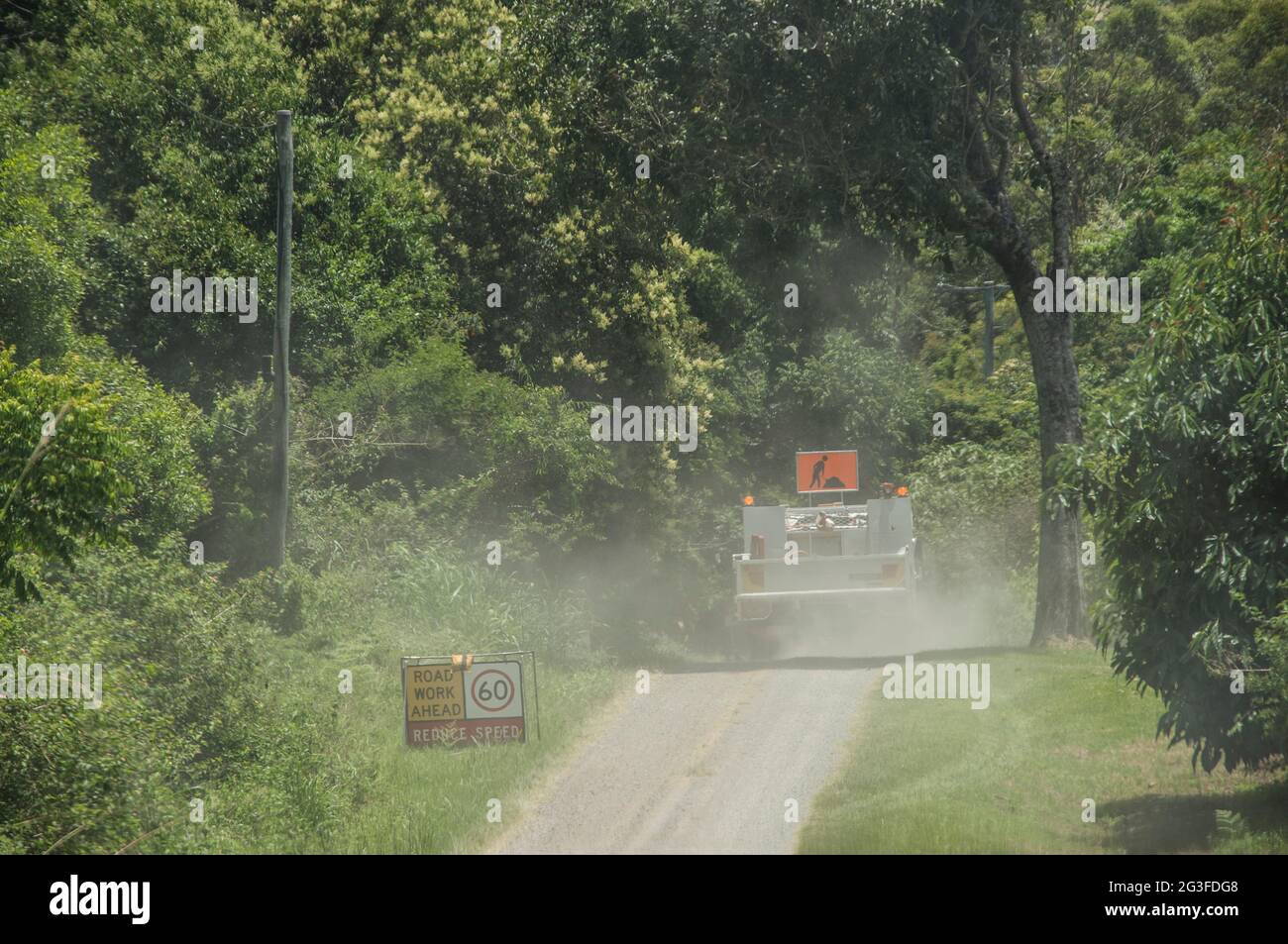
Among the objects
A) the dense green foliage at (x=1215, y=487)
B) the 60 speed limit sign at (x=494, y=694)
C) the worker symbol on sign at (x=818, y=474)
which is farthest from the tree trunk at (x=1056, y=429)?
the 60 speed limit sign at (x=494, y=694)

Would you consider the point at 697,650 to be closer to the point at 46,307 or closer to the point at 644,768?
the point at 644,768

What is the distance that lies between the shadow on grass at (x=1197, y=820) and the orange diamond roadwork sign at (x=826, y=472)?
1162 cm

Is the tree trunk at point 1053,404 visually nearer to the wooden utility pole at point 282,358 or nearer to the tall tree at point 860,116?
the tall tree at point 860,116

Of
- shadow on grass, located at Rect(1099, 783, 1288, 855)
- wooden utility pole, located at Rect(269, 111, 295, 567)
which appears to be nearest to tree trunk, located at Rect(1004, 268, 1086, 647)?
shadow on grass, located at Rect(1099, 783, 1288, 855)

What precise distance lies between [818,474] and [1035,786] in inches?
452

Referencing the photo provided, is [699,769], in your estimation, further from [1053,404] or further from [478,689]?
[1053,404]

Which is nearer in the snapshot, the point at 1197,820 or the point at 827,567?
the point at 1197,820

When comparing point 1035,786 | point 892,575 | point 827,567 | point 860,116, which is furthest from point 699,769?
point 860,116

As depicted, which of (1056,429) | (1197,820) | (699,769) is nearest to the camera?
(1197,820)

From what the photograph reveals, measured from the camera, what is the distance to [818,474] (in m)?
25.1

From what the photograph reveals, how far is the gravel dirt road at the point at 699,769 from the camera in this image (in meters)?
12.7

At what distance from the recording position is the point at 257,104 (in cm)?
2595

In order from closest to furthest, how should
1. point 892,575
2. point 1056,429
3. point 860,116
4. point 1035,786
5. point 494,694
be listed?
1. point 1035,786
2. point 494,694
3. point 860,116
4. point 1056,429
5. point 892,575
